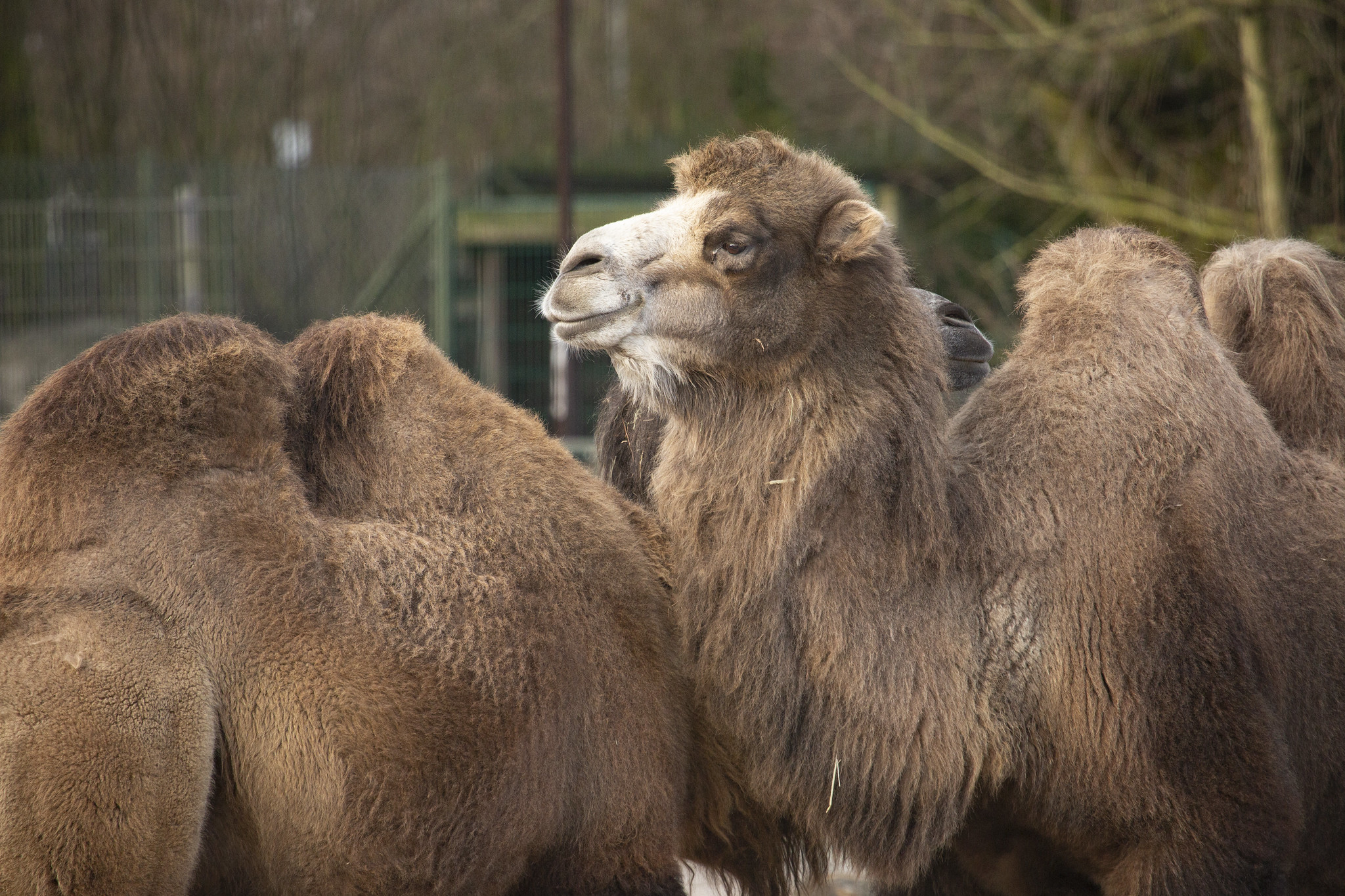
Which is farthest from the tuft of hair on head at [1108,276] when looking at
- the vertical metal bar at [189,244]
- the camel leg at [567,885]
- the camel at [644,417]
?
the vertical metal bar at [189,244]

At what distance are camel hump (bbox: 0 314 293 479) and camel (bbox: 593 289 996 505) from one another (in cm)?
117

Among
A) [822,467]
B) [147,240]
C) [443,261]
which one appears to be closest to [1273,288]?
[822,467]

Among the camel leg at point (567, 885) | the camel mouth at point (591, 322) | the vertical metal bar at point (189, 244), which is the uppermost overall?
the camel mouth at point (591, 322)

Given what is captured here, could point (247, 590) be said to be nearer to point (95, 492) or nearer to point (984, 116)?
point (95, 492)

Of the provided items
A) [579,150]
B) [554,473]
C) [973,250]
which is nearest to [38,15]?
[579,150]

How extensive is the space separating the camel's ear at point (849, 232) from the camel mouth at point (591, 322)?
0.46 meters

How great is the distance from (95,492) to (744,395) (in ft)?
4.68

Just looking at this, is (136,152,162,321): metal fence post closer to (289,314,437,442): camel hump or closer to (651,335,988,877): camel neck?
(289,314,437,442): camel hump

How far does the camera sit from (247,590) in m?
2.59

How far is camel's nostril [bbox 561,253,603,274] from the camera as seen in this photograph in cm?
A: 312

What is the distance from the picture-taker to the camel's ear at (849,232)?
3.16 metres

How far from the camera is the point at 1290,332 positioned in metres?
3.78

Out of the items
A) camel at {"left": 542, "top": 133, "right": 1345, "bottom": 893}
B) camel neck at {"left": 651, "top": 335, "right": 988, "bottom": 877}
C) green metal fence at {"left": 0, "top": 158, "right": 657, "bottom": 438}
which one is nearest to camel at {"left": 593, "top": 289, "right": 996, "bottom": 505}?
camel at {"left": 542, "top": 133, "right": 1345, "bottom": 893}

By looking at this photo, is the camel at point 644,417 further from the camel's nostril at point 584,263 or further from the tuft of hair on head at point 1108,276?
the camel's nostril at point 584,263
